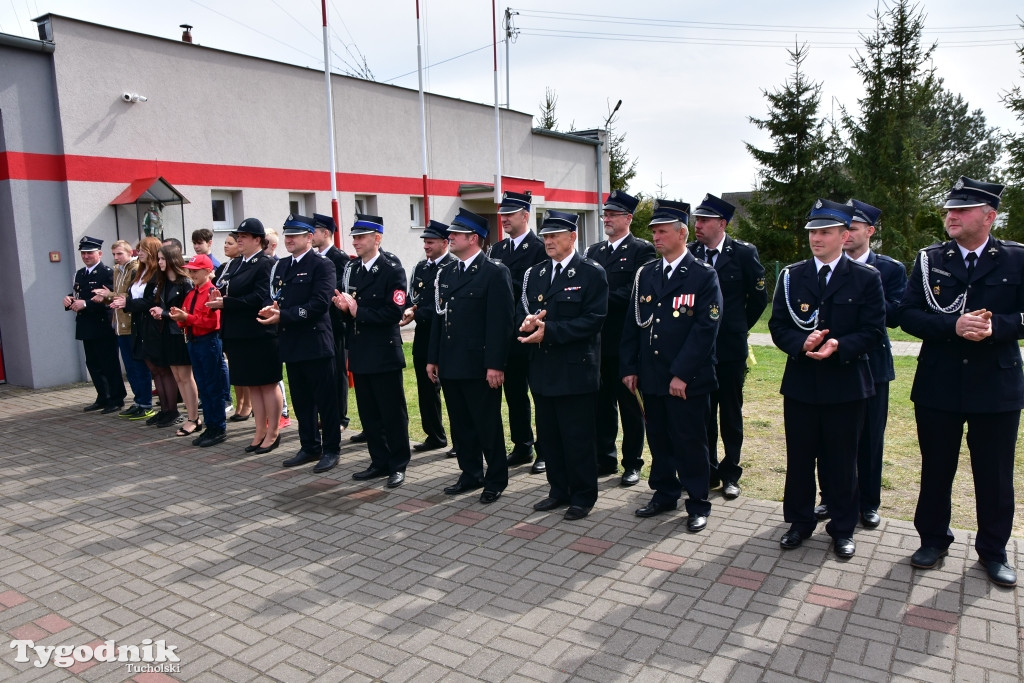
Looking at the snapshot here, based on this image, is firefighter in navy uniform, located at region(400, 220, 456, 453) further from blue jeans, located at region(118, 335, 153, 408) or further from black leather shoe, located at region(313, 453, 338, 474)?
blue jeans, located at region(118, 335, 153, 408)

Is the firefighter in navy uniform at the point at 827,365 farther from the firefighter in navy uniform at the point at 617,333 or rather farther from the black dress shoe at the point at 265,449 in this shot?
the black dress shoe at the point at 265,449

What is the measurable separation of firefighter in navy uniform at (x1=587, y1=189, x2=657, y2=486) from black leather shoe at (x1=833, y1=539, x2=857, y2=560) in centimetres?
180

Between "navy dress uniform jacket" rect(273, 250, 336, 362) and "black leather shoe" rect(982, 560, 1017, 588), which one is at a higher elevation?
"navy dress uniform jacket" rect(273, 250, 336, 362)

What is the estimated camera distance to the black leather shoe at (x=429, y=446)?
23.9 feet

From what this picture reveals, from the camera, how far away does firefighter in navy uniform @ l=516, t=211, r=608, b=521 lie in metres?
5.13

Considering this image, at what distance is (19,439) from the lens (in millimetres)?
8250

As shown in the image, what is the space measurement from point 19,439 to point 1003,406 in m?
9.03

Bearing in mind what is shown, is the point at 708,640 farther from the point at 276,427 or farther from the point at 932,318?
the point at 276,427

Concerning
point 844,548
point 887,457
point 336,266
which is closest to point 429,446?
point 336,266

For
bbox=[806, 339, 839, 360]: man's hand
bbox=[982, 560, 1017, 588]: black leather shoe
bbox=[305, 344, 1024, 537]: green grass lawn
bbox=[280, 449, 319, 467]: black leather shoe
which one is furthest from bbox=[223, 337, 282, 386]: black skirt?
bbox=[982, 560, 1017, 588]: black leather shoe

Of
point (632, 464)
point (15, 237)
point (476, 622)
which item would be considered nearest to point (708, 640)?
point (476, 622)

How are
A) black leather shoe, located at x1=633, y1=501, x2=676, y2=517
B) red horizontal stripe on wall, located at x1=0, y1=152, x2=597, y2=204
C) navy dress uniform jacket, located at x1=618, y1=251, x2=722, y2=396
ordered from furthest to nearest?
red horizontal stripe on wall, located at x1=0, y1=152, x2=597, y2=204, black leather shoe, located at x1=633, y1=501, x2=676, y2=517, navy dress uniform jacket, located at x1=618, y1=251, x2=722, y2=396

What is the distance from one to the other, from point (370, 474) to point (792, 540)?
134 inches

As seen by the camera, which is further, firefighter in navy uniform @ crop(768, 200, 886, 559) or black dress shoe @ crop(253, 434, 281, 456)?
black dress shoe @ crop(253, 434, 281, 456)
